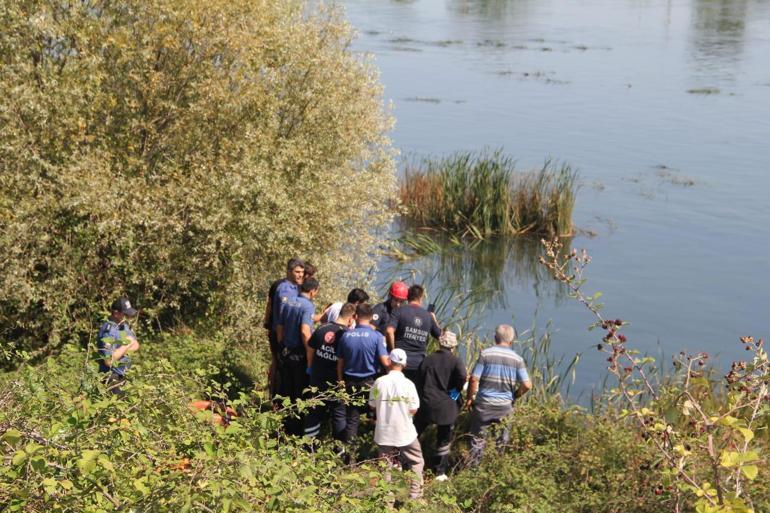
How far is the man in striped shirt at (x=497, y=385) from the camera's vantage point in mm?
9484

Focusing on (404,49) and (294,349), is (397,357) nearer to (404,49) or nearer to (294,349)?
(294,349)

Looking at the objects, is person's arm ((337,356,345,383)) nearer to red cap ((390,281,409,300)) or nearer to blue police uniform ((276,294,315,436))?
blue police uniform ((276,294,315,436))

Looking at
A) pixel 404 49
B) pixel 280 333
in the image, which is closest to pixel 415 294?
pixel 280 333

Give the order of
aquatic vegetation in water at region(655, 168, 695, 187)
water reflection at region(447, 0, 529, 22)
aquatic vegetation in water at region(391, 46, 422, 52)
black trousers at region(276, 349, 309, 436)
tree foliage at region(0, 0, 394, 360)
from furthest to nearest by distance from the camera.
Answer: water reflection at region(447, 0, 529, 22), aquatic vegetation in water at region(391, 46, 422, 52), aquatic vegetation in water at region(655, 168, 695, 187), tree foliage at region(0, 0, 394, 360), black trousers at region(276, 349, 309, 436)

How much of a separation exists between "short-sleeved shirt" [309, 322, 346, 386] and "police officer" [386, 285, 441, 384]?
0.73 m

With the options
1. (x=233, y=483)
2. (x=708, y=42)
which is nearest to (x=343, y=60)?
(x=233, y=483)

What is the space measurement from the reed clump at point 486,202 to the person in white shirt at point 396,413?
575 inches

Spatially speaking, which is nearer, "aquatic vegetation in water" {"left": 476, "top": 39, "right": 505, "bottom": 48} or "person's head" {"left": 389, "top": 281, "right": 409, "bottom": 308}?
"person's head" {"left": 389, "top": 281, "right": 409, "bottom": 308}

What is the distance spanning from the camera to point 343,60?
52.3 feet

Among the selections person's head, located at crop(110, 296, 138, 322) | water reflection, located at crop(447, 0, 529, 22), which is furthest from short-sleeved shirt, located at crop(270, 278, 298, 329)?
water reflection, located at crop(447, 0, 529, 22)

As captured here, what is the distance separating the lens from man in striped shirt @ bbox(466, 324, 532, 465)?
9484 millimetres

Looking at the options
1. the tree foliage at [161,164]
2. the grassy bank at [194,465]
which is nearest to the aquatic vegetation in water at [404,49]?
the tree foliage at [161,164]

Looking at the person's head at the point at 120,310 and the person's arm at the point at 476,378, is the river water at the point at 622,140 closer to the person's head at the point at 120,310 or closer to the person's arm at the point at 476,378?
the person's arm at the point at 476,378

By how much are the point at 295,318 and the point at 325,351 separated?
78cm
